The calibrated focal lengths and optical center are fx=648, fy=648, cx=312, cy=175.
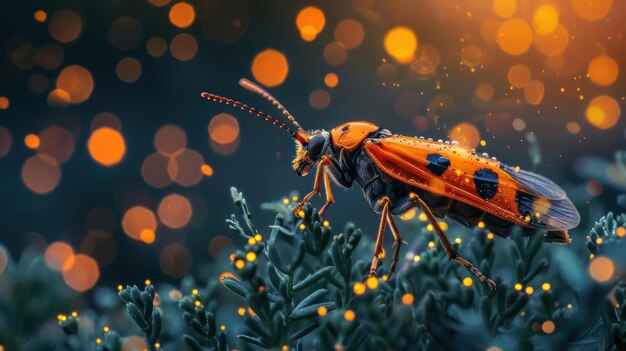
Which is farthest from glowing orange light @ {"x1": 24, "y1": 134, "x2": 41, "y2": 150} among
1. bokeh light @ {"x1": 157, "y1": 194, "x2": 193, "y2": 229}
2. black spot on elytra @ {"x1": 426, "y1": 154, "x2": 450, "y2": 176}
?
black spot on elytra @ {"x1": 426, "y1": 154, "x2": 450, "y2": 176}

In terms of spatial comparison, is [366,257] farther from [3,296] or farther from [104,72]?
[104,72]

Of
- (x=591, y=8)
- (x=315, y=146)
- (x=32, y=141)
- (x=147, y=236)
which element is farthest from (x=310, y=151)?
(x=32, y=141)

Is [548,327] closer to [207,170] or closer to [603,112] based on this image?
[603,112]

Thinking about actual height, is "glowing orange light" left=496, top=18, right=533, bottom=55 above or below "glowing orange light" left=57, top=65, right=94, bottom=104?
above

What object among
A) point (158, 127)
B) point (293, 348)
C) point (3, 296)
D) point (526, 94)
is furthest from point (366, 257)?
point (158, 127)

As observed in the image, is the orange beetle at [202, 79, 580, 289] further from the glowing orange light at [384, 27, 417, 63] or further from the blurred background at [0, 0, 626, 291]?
the glowing orange light at [384, 27, 417, 63]
